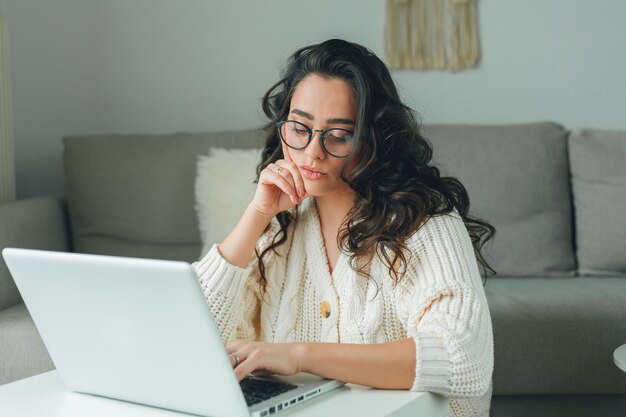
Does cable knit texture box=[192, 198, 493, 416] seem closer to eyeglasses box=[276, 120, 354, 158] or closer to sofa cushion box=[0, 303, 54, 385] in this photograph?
eyeglasses box=[276, 120, 354, 158]

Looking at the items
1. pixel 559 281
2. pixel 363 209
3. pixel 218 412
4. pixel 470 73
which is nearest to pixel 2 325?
pixel 363 209

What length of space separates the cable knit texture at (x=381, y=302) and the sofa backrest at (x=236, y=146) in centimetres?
131

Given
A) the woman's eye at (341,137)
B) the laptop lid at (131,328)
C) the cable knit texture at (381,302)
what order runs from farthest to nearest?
the woman's eye at (341,137), the cable knit texture at (381,302), the laptop lid at (131,328)

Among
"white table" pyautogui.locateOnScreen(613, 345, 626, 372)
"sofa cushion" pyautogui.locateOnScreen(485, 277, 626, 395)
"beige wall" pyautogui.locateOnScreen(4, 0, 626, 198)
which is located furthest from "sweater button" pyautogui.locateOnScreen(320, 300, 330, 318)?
"beige wall" pyautogui.locateOnScreen(4, 0, 626, 198)

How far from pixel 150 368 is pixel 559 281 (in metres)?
1.90

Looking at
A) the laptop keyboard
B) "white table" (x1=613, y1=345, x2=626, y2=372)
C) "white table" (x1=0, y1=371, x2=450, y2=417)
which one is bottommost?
"white table" (x1=613, y1=345, x2=626, y2=372)

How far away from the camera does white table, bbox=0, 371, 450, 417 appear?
3.69 ft

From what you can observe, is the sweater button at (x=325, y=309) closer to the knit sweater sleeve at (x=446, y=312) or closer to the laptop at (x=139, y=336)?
the knit sweater sleeve at (x=446, y=312)

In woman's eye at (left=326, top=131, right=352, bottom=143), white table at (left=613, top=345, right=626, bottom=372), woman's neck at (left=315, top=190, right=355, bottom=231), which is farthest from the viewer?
white table at (left=613, top=345, right=626, bottom=372)

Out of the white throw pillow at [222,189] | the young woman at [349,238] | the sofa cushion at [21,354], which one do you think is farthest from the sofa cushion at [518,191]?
the sofa cushion at [21,354]

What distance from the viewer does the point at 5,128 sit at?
303cm

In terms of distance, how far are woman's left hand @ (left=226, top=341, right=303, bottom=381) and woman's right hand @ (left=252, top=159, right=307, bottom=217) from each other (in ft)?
1.16

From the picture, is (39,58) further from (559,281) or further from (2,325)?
(559,281)

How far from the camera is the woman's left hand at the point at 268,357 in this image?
3.91 ft
